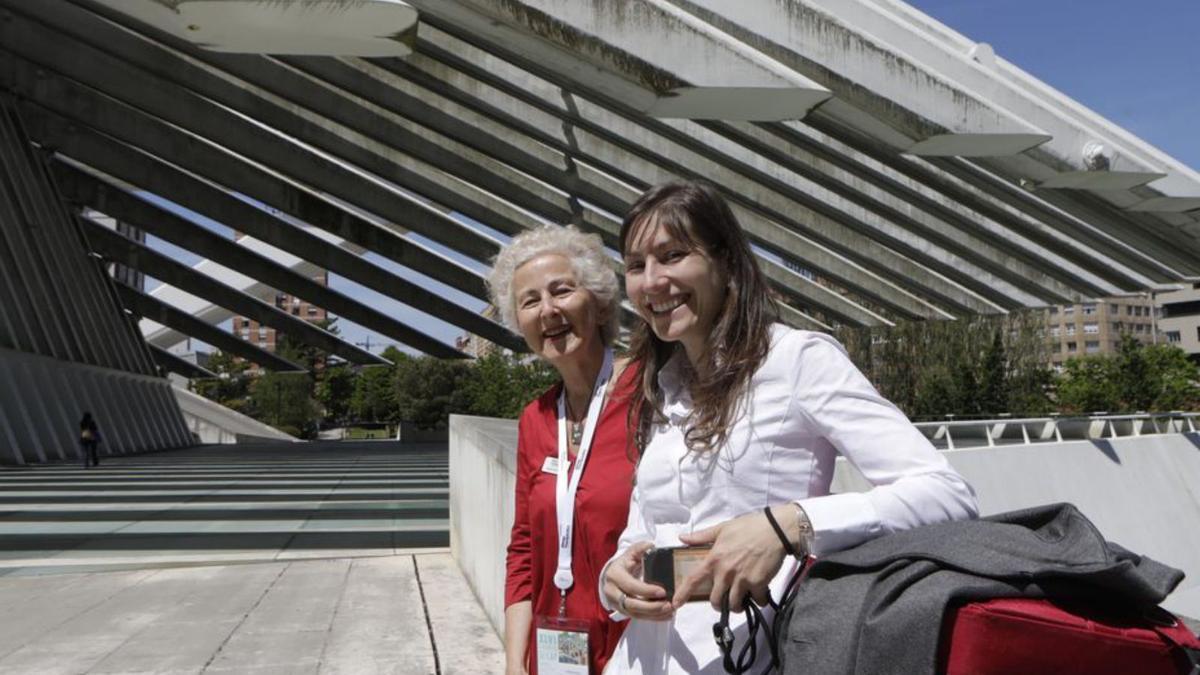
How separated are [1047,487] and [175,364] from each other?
156ft

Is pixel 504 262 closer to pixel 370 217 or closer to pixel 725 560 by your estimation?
pixel 725 560

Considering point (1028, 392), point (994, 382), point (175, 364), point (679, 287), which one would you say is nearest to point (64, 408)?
point (679, 287)

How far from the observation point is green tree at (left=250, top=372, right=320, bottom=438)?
6378 cm

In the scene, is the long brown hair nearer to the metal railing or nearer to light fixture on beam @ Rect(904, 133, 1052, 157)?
light fixture on beam @ Rect(904, 133, 1052, 157)

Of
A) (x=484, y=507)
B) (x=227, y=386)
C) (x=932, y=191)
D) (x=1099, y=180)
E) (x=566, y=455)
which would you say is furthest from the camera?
(x=227, y=386)

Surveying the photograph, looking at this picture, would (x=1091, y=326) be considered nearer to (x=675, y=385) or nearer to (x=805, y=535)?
(x=675, y=385)

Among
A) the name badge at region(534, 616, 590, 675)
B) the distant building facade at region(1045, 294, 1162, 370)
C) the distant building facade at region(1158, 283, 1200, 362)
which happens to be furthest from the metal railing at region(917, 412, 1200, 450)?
the distant building facade at region(1045, 294, 1162, 370)

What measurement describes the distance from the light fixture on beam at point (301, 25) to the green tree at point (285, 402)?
182 ft

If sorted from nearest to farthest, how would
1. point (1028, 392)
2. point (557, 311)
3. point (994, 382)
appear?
point (557, 311), point (994, 382), point (1028, 392)

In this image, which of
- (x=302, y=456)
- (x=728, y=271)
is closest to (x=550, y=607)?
(x=728, y=271)

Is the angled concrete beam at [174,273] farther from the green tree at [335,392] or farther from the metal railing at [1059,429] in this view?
the green tree at [335,392]

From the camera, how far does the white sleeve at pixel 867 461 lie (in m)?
1.40

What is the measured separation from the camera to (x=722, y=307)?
1713 millimetres

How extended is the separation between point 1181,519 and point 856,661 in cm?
1958
